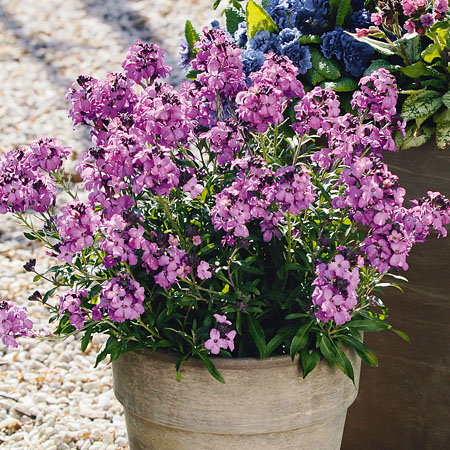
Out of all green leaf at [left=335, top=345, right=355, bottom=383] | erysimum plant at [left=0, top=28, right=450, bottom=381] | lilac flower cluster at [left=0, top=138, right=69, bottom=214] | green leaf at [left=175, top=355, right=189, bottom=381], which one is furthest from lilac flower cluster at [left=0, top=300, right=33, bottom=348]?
green leaf at [left=335, top=345, right=355, bottom=383]

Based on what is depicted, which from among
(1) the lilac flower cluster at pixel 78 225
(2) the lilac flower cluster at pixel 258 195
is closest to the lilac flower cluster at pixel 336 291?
(2) the lilac flower cluster at pixel 258 195

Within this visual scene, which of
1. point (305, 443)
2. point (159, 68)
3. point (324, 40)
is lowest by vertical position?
point (305, 443)

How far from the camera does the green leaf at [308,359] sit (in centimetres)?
177

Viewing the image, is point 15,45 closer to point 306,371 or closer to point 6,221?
point 6,221

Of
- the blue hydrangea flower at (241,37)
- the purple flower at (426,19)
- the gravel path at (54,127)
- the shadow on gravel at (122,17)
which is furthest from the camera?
the shadow on gravel at (122,17)

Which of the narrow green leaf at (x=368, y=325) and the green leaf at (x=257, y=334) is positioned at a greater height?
the green leaf at (x=257, y=334)

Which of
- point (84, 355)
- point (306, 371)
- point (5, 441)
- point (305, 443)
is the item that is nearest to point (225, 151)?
point (306, 371)

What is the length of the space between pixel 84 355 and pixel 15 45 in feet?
11.7

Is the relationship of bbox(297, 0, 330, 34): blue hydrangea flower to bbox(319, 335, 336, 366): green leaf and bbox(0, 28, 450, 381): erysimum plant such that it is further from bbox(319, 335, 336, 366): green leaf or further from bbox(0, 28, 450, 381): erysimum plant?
bbox(319, 335, 336, 366): green leaf

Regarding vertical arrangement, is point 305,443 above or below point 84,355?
above

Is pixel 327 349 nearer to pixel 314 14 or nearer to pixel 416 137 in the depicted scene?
pixel 416 137

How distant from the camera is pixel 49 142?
1783 mm

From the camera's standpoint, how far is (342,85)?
236 centimetres

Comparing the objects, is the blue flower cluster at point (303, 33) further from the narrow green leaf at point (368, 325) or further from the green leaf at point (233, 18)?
the narrow green leaf at point (368, 325)
